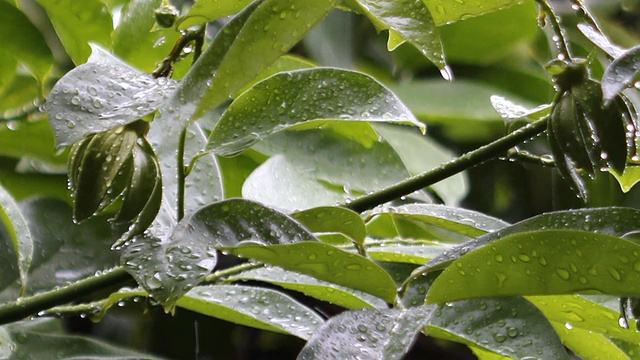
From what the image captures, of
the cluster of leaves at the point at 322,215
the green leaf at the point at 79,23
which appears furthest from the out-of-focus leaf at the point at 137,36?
the cluster of leaves at the point at 322,215

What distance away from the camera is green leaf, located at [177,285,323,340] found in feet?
1.91

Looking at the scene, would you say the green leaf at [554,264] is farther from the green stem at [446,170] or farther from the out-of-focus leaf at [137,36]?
the out-of-focus leaf at [137,36]

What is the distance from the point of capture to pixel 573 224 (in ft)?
1.59

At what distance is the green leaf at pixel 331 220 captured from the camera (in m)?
0.49

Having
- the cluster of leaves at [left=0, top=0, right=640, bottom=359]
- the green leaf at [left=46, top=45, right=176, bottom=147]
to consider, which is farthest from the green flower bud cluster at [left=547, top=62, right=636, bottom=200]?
the green leaf at [left=46, top=45, right=176, bottom=147]

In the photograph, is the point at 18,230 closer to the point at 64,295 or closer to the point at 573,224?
the point at 64,295

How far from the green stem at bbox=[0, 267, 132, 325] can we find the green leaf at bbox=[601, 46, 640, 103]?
31cm

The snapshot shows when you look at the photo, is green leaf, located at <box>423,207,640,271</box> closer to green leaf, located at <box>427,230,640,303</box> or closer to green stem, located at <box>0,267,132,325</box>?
green leaf, located at <box>427,230,640,303</box>

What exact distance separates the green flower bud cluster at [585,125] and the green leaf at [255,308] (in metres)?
0.22

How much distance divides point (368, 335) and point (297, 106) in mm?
177

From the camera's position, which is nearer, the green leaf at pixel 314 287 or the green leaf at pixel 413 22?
the green leaf at pixel 413 22

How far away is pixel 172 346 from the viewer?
1.03 m

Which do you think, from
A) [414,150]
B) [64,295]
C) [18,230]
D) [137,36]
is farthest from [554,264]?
[414,150]

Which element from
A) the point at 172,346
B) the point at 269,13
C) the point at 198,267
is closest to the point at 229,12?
the point at 269,13
